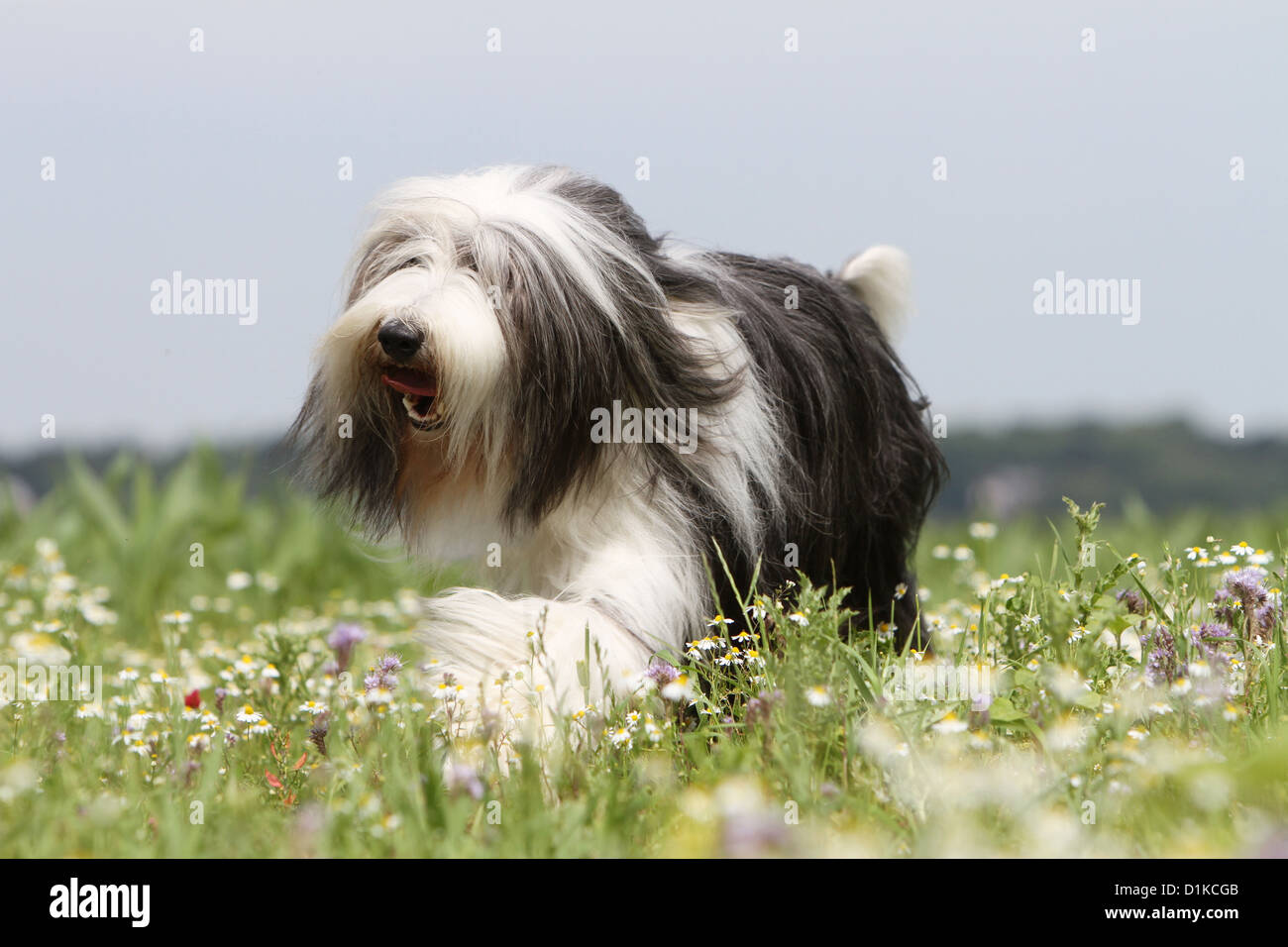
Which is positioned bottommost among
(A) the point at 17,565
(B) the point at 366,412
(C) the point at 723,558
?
(A) the point at 17,565

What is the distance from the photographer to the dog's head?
3.40 metres

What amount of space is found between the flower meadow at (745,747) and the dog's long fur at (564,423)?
0.17 m

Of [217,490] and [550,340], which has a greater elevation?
[550,340]

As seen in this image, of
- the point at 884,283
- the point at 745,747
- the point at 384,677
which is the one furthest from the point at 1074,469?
the point at 745,747

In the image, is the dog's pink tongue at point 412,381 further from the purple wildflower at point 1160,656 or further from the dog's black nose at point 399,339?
the purple wildflower at point 1160,656

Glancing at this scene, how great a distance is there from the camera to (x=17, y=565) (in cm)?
684

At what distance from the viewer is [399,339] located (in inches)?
131

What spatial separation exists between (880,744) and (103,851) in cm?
135

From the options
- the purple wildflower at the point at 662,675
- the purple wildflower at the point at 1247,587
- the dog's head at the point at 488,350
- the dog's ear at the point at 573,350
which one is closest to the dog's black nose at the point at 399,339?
the dog's head at the point at 488,350

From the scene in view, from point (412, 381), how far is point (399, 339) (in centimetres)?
A: 16

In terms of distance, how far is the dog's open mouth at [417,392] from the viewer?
3.43 meters

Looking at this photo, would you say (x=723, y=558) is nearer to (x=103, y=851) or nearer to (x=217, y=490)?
(x=103, y=851)
